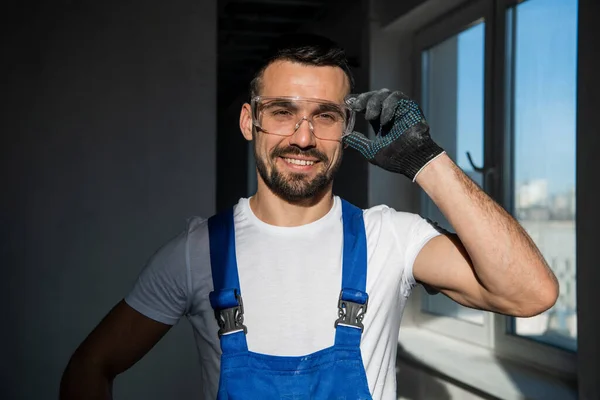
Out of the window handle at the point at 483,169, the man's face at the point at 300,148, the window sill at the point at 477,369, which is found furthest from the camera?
the window handle at the point at 483,169

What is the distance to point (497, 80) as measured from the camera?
2.66m

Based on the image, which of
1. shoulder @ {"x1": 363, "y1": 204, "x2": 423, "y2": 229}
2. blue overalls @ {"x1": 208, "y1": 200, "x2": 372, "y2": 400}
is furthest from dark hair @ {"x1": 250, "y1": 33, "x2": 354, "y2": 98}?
blue overalls @ {"x1": 208, "y1": 200, "x2": 372, "y2": 400}

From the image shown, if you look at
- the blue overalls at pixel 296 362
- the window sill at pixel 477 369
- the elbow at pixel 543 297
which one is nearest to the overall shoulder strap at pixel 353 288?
the blue overalls at pixel 296 362

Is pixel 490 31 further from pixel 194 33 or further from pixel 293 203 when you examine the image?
pixel 293 203

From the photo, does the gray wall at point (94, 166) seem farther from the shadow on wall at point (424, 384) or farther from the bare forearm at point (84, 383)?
the bare forearm at point (84, 383)

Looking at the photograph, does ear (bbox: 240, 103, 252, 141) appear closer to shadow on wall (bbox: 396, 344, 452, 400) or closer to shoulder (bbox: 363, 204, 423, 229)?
shoulder (bbox: 363, 204, 423, 229)

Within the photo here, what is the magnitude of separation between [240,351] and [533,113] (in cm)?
167

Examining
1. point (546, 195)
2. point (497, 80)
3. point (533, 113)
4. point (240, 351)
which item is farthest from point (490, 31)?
point (240, 351)

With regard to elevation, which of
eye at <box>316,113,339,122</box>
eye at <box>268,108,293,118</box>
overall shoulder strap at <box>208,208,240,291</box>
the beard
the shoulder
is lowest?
overall shoulder strap at <box>208,208,240,291</box>

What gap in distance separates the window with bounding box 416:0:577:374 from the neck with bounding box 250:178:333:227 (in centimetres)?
115

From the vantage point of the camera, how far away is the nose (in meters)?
1.44

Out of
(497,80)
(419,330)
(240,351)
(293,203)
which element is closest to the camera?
(240,351)

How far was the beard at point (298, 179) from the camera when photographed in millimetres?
1461

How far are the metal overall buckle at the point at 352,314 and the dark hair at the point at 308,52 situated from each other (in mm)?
543
